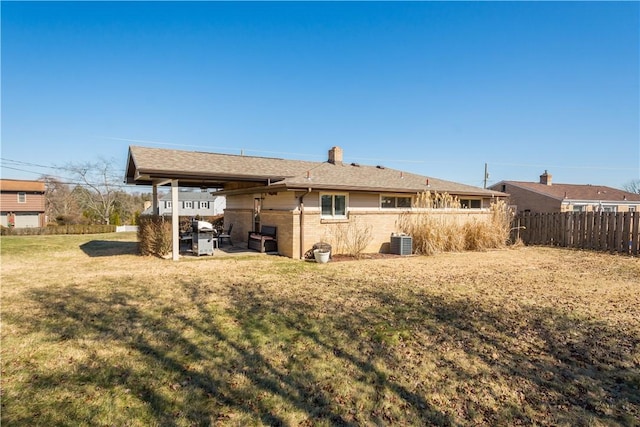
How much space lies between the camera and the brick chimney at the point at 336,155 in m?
17.1

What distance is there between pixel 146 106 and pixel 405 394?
23.0m

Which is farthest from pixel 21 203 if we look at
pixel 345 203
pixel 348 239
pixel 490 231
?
pixel 490 231

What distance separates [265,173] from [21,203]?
37.8 meters

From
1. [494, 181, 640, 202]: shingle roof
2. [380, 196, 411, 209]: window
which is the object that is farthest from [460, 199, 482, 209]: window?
[494, 181, 640, 202]: shingle roof

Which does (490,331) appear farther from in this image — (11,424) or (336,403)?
(11,424)

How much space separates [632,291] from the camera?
275 inches

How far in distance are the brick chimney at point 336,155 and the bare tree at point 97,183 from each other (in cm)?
3571

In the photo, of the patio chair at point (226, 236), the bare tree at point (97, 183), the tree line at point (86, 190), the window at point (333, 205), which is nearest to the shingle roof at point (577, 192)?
the window at point (333, 205)

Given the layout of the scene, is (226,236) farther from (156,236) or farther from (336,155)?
(336,155)

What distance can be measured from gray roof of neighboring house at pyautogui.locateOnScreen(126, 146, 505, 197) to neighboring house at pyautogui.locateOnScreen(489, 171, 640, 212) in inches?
654

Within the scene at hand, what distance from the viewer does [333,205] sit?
12.5 m

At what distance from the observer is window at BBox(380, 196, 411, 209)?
13750 millimetres

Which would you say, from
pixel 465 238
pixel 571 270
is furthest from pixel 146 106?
pixel 571 270

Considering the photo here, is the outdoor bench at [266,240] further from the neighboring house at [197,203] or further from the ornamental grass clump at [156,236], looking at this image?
the neighboring house at [197,203]
